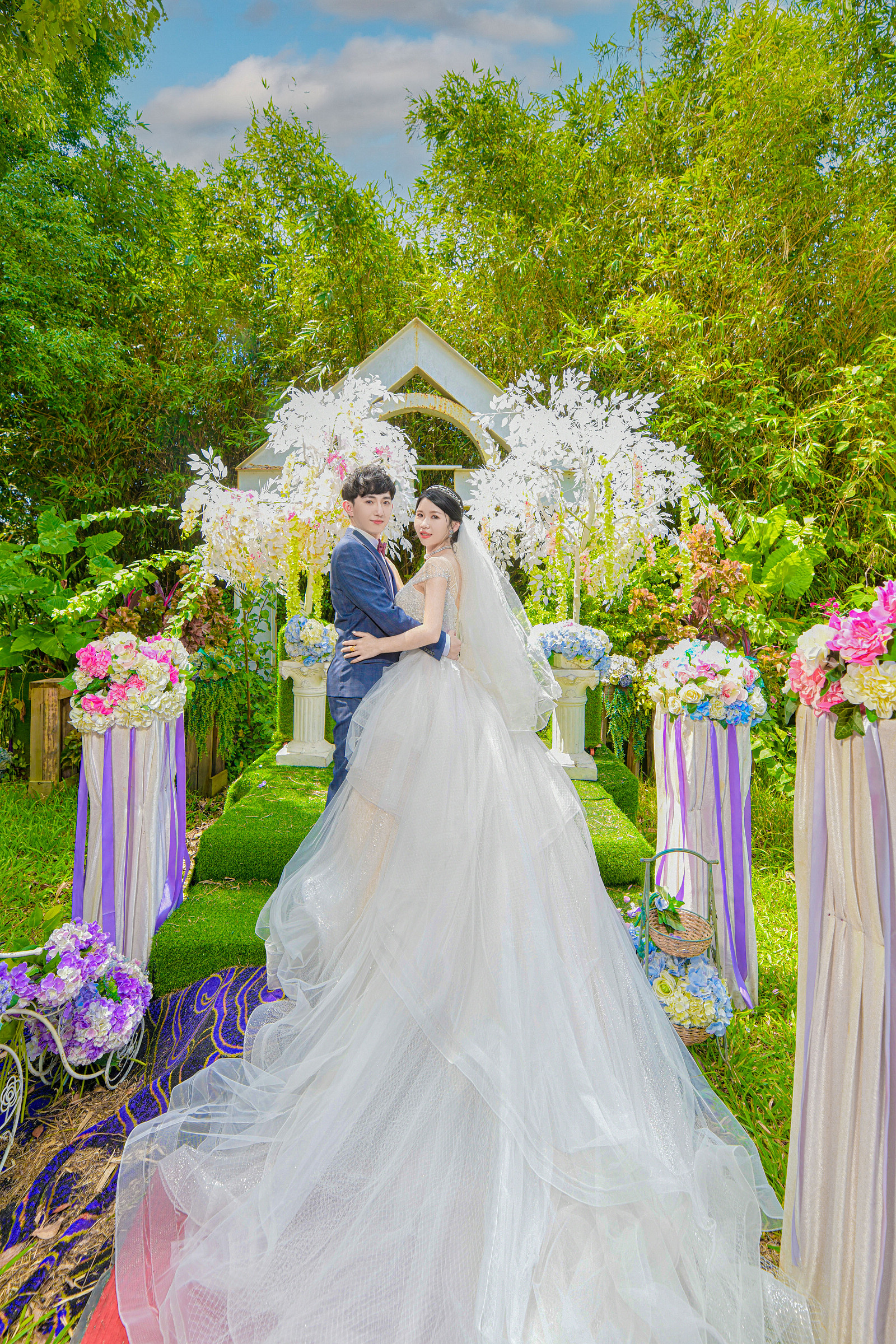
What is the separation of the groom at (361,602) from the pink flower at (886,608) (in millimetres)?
1459

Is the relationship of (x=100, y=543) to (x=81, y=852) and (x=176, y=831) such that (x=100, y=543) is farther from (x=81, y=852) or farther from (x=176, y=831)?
(x=81, y=852)

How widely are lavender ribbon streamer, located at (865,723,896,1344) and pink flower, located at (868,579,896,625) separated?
9.2 inches

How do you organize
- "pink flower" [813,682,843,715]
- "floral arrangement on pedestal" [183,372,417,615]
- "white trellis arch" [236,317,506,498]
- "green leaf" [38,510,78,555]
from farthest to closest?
"white trellis arch" [236,317,506,498] → "green leaf" [38,510,78,555] → "floral arrangement on pedestal" [183,372,417,615] → "pink flower" [813,682,843,715]

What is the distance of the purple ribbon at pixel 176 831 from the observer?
3.10 m

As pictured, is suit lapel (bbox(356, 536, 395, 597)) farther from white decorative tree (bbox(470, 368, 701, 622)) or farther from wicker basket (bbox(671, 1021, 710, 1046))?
white decorative tree (bbox(470, 368, 701, 622))

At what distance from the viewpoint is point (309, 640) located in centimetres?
455

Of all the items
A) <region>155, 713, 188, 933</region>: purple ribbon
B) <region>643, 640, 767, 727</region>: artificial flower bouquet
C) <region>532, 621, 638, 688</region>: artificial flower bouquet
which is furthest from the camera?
<region>532, 621, 638, 688</region>: artificial flower bouquet

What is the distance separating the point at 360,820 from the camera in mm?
2572

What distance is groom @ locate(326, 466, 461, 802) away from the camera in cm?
268

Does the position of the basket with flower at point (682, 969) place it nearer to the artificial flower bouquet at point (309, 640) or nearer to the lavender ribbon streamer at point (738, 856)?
the lavender ribbon streamer at point (738, 856)

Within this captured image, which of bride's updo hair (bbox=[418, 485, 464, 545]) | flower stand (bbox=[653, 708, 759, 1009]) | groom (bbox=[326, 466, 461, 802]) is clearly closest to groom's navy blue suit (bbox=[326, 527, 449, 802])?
groom (bbox=[326, 466, 461, 802])

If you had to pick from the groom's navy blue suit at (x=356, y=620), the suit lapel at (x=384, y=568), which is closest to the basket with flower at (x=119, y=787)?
the groom's navy blue suit at (x=356, y=620)

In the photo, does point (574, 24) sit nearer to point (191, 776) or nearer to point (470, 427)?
point (470, 427)

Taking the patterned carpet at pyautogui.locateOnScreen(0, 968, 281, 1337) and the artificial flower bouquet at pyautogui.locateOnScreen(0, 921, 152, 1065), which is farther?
the artificial flower bouquet at pyautogui.locateOnScreen(0, 921, 152, 1065)
